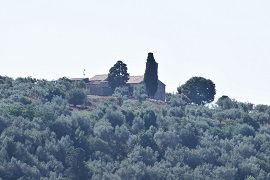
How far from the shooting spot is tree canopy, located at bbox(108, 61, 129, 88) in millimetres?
136125

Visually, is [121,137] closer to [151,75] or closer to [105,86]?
[151,75]

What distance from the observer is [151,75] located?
441ft

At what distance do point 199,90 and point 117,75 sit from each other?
13562 mm

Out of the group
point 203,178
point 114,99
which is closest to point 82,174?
point 203,178

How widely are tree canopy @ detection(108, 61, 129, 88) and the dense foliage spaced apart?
252 centimetres

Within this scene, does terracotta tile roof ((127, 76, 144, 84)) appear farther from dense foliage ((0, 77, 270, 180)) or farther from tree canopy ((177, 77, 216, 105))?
tree canopy ((177, 77, 216, 105))

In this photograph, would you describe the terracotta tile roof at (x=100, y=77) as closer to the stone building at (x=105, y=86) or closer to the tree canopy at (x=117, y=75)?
the stone building at (x=105, y=86)

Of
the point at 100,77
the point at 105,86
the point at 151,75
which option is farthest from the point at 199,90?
the point at 100,77

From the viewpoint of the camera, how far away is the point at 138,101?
131500 mm

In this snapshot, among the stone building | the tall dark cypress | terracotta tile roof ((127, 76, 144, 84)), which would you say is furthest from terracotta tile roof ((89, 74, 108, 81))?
the tall dark cypress

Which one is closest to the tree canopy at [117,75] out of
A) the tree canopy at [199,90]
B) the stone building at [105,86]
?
the stone building at [105,86]

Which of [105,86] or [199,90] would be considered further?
[199,90]

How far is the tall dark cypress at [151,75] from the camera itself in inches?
5267

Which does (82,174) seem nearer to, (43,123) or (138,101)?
(43,123)
